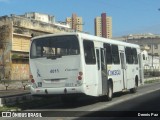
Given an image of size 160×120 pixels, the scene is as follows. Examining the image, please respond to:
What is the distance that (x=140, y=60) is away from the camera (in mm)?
29266

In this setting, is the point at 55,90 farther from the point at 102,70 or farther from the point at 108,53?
the point at 108,53

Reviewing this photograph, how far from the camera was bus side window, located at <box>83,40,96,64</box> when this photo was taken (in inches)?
740

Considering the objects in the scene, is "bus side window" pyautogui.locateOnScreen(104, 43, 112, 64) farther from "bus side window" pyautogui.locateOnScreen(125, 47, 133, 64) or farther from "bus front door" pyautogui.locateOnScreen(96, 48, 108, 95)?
"bus side window" pyautogui.locateOnScreen(125, 47, 133, 64)

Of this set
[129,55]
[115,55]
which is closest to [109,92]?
[115,55]

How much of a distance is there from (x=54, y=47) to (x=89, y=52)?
1.58 m

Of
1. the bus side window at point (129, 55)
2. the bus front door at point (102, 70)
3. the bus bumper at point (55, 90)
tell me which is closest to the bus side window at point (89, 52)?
the bus front door at point (102, 70)

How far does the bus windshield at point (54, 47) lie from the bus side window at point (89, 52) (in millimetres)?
600

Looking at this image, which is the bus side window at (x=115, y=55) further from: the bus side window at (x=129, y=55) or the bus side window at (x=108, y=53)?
the bus side window at (x=129, y=55)

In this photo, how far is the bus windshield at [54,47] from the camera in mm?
18406

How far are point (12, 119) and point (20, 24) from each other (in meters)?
41.2

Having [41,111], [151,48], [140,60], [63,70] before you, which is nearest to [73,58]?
[63,70]

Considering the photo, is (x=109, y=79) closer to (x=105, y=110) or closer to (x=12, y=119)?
(x=105, y=110)

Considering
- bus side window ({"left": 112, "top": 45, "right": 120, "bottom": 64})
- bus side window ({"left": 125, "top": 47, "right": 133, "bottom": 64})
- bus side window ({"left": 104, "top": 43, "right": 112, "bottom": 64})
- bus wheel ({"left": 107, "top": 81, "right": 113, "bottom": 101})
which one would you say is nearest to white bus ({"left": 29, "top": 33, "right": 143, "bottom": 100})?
bus wheel ({"left": 107, "top": 81, "right": 113, "bottom": 101})

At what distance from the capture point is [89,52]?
62.8 ft
